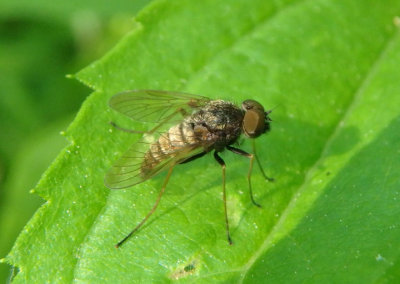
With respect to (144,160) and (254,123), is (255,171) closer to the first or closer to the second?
(254,123)

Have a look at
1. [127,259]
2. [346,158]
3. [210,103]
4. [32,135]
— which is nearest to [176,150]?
[210,103]

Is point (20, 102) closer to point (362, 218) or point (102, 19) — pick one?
point (102, 19)

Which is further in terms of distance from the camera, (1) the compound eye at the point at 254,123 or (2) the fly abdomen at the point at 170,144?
(1) the compound eye at the point at 254,123

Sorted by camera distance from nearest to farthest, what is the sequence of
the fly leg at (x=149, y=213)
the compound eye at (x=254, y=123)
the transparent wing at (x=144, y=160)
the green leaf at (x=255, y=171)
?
the green leaf at (x=255, y=171) < the fly leg at (x=149, y=213) < the transparent wing at (x=144, y=160) < the compound eye at (x=254, y=123)

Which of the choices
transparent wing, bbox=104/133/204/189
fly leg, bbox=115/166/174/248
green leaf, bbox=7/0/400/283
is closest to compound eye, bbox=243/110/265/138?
green leaf, bbox=7/0/400/283

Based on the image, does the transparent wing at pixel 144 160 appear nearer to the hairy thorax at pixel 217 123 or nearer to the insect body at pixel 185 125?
the insect body at pixel 185 125

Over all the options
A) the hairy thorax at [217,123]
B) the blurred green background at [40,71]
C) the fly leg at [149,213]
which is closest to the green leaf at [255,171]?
the fly leg at [149,213]
